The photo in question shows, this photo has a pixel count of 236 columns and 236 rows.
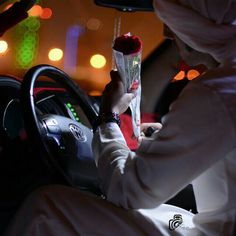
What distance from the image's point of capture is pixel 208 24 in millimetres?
1241

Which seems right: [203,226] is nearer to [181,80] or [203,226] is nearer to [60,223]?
[60,223]

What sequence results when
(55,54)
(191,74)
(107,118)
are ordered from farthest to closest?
(55,54), (191,74), (107,118)

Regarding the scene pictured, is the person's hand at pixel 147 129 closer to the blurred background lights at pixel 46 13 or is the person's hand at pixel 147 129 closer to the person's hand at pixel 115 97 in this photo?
the person's hand at pixel 115 97

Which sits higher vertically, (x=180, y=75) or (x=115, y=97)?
(x=115, y=97)

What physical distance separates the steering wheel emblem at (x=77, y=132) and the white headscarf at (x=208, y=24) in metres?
0.57

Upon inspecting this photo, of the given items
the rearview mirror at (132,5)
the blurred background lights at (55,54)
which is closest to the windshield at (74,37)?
the blurred background lights at (55,54)

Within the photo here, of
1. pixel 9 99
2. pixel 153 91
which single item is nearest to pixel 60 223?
pixel 9 99

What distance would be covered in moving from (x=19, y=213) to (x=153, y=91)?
2.06m

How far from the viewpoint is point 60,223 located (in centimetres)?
129

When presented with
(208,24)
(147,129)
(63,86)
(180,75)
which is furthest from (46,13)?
(208,24)

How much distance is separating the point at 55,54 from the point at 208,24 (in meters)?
2.52

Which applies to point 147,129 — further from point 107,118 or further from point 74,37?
point 74,37

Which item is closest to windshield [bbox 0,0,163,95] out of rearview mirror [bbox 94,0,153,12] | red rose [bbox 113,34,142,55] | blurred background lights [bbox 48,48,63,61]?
blurred background lights [bbox 48,48,63,61]

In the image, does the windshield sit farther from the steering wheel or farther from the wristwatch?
the wristwatch
